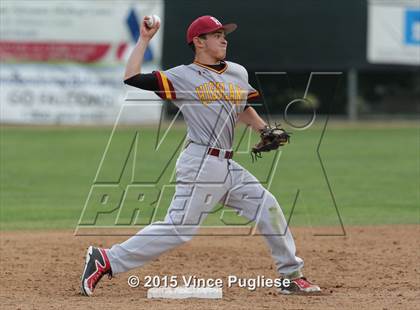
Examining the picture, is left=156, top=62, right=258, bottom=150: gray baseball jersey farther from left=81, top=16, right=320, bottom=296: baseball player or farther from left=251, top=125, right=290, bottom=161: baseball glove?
left=251, top=125, right=290, bottom=161: baseball glove

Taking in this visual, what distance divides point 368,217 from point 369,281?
13.8 ft

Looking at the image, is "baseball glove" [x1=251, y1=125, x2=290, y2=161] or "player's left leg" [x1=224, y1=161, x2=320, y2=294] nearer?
"player's left leg" [x1=224, y1=161, x2=320, y2=294]

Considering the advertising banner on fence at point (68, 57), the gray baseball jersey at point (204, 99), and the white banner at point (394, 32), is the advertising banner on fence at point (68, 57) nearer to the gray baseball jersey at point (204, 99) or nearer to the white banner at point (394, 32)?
the white banner at point (394, 32)

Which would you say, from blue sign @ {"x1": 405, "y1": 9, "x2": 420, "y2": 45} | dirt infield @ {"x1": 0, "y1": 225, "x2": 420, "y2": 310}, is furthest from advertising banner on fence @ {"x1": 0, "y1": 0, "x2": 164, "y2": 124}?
dirt infield @ {"x1": 0, "y1": 225, "x2": 420, "y2": 310}

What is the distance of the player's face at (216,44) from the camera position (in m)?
6.89

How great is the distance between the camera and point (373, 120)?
27.9m

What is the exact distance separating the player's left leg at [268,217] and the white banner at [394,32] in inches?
820

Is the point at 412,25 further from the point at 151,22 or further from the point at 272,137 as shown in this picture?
the point at 151,22

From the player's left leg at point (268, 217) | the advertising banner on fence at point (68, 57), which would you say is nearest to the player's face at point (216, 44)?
the player's left leg at point (268, 217)

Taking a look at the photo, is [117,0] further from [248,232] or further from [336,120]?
[248,232]

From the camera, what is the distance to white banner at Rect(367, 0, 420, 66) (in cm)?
2727

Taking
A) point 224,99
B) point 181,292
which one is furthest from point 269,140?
point 181,292

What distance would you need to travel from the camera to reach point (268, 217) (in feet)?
23.2

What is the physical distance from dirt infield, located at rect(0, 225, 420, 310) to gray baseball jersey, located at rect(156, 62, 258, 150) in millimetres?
1304
